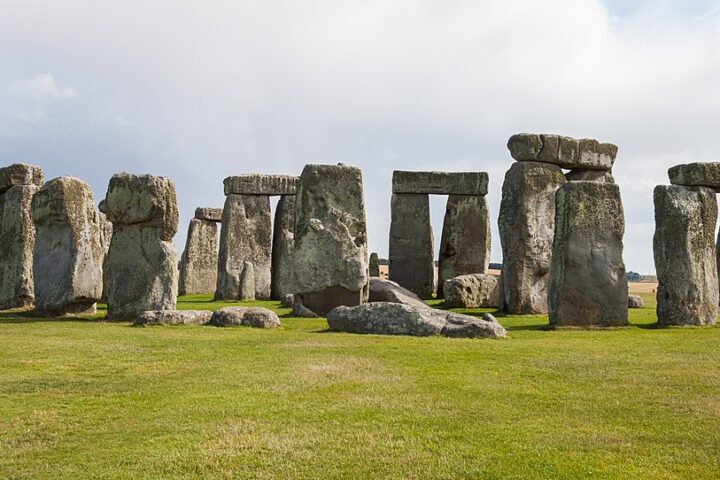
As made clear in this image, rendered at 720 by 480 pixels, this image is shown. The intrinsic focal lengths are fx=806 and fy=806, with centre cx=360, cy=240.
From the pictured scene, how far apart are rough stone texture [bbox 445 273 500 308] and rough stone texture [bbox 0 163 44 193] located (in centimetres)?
976

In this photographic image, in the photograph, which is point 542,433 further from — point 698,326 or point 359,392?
point 698,326

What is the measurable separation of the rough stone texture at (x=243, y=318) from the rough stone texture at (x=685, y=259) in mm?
6800

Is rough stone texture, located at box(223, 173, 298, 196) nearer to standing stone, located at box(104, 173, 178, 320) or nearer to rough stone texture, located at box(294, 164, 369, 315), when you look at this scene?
rough stone texture, located at box(294, 164, 369, 315)

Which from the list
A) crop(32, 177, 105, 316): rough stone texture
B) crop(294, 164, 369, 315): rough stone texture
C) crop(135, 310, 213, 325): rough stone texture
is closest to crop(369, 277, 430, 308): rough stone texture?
crop(294, 164, 369, 315): rough stone texture

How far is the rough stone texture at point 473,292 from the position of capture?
19078 millimetres

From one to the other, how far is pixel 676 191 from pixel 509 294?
452 cm

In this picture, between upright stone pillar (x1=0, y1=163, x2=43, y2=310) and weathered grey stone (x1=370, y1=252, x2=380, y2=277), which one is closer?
upright stone pillar (x1=0, y1=163, x2=43, y2=310)

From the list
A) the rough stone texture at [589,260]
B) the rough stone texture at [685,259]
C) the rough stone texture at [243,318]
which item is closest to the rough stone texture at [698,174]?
the rough stone texture at [685,259]

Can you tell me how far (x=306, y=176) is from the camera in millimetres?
15945

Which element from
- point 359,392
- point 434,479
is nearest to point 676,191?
point 359,392

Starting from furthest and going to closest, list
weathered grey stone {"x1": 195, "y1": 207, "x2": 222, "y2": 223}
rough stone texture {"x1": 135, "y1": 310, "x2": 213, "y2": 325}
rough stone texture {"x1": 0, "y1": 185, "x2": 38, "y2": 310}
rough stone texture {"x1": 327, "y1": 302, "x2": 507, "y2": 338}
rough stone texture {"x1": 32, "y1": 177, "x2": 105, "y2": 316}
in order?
weathered grey stone {"x1": 195, "y1": 207, "x2": 222, "y2": 223}
rough stone texture {"x1": 0, "y1": 185, "x2": 38, "y2": 310}
rough stone texture {"x1": 32, "y1": 177, "x2": 105, "y2": 316}
rough stone texture {"x1": 135, "y1": 310, "x2": 213, "y2": 325}
rough stone texture {"x1": 327, "y1": 302, "x2": 507, "y2": 338}

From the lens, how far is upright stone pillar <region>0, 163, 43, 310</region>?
17.0 meters

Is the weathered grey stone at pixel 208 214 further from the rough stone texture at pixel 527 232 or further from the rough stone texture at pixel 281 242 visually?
the rough stone texture at pixel 527 232

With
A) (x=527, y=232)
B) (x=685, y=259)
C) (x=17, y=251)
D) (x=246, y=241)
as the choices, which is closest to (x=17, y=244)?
(x=17, y=251)
